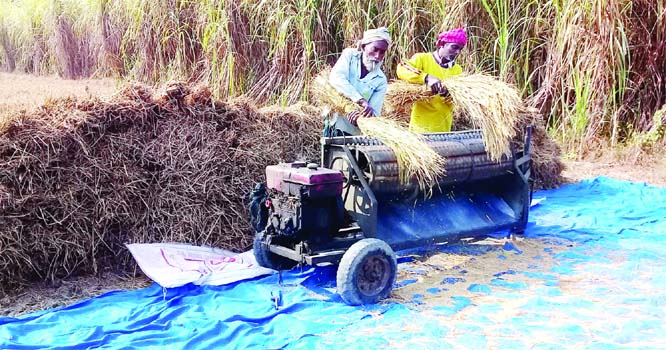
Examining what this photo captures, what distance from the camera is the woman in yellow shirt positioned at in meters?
4.92

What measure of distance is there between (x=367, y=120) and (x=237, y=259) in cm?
134

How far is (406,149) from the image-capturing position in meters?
4.02

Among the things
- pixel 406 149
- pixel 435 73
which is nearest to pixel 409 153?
pixel 406 149

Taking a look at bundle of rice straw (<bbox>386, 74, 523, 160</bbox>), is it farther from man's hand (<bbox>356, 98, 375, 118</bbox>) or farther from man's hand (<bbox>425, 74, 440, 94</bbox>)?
man's hand (<bbox>356, 98, 375, 118</bbox>)

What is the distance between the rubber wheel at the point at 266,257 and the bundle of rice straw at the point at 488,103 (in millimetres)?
1687

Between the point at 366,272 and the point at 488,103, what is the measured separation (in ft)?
5.71

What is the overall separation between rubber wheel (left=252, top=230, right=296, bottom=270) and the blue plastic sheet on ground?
0.30 ft

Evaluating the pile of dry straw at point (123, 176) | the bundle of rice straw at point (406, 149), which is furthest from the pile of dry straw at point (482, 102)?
the pile of dry straw at point (123, 176)

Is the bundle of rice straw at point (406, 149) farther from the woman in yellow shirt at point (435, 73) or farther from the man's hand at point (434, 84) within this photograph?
the woman in yellow shirt at point (435, 73)

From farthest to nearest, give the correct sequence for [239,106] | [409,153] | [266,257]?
[239,106]
[266,257]
[409,153]

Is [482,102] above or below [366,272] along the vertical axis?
above

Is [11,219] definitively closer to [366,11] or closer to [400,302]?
[400,302]

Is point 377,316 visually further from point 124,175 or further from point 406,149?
point 124,175

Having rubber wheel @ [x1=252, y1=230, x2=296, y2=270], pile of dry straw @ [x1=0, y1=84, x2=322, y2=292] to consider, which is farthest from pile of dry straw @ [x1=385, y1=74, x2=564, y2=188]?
rubber wheel @ [x1=252, y1=230, x2=296, y2=270]
